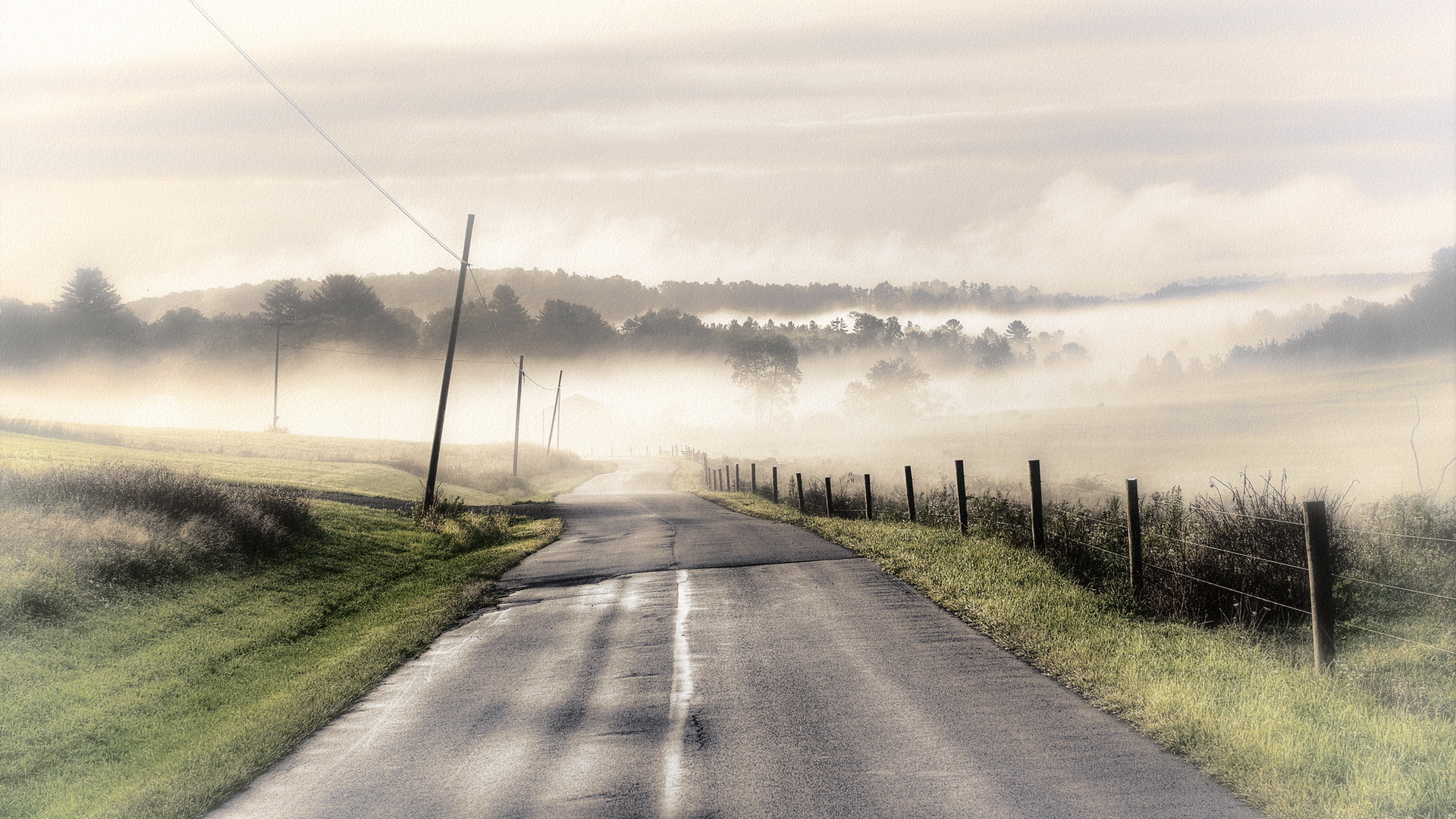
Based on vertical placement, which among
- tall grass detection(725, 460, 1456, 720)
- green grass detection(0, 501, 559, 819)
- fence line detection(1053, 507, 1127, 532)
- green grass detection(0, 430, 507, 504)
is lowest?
green grass detection(0, 501, 559, 819)

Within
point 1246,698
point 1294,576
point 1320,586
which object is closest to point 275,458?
point 1294,576

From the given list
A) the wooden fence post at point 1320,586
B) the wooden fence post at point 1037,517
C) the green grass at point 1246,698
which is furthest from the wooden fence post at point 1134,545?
the wooden fence post at point 1320,586

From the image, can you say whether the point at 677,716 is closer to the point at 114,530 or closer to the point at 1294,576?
the point at 1294,576

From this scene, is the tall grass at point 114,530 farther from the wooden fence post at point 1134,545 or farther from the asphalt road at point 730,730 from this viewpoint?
the wooden fence post at point 1134,545

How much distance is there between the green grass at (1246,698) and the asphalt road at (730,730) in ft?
0.99

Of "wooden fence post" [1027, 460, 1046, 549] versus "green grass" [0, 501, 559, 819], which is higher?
"wooden fence post" [1027, 460, 1046, 549]

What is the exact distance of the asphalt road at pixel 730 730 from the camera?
567cm

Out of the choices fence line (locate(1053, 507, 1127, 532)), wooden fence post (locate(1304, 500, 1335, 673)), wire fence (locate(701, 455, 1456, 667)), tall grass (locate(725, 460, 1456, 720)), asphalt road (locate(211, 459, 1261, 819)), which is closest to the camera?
asphalt road (locate(211, 459, 1261, 819))

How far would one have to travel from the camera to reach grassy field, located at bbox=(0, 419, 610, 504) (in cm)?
2959

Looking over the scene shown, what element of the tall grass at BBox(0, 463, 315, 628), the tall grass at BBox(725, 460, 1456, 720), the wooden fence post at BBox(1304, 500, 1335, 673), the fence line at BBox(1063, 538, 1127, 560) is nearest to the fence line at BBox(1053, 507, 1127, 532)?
the tall grass at BBox(725, 460, 1456, 720)

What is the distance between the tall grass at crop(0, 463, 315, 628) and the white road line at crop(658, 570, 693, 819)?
8.04 m

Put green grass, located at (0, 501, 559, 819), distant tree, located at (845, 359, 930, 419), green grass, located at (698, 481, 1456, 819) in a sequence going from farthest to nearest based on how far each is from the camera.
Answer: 1. distant tree, located at (845, 359, 930, 419)
2. green grass, located at (0, 501, 559, 819)
3. green grass, located at (698, 481, 1456, 819)

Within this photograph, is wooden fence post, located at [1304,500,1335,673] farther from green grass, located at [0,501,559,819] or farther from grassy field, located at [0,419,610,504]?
grassy field, located at [0,419,610,504]

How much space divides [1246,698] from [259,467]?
1426 inches
